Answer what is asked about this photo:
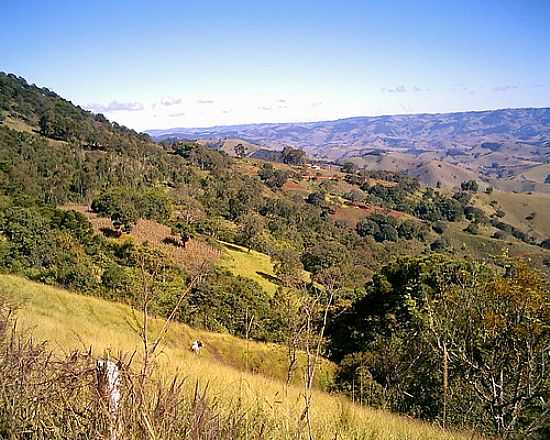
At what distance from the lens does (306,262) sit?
4147 cm

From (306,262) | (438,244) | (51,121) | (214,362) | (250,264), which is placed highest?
(51,121)

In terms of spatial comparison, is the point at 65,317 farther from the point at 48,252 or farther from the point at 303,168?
the point at 303,168

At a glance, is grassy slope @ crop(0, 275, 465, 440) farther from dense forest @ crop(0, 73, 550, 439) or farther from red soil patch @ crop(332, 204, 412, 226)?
red soil patch @ crop(332, 204, 412, 226)

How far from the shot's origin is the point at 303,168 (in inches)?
3787

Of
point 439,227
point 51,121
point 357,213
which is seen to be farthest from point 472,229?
point 51,121

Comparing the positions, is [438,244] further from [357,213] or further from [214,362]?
[214,362]

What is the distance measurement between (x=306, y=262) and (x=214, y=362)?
3374 cm

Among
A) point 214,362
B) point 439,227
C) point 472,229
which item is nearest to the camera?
point 214,362

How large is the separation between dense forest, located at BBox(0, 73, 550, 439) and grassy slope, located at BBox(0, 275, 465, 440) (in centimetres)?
31

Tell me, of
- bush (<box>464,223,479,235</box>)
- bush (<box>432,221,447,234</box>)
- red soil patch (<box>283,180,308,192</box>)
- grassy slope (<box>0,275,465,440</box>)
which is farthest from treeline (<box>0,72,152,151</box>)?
grassy slope (<box>0,275,465,440</box>)

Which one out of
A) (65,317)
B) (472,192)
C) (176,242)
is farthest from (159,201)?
(472,192)

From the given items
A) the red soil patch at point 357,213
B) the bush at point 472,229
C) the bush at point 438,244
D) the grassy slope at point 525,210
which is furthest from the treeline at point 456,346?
the grassy slope at point 525,210

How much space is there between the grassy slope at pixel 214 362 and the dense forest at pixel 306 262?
314 mm

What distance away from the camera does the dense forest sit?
16.5 feet
